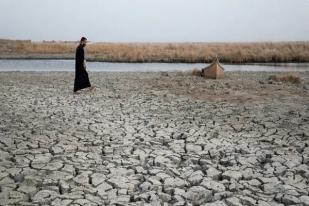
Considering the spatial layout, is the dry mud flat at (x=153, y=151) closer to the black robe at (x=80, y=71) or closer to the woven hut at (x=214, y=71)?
the black robe at (x=80, y=71)

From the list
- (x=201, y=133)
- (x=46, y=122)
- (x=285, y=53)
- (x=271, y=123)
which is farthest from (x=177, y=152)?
(x=285, y=53)

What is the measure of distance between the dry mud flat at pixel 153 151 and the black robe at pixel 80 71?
3.94 feet

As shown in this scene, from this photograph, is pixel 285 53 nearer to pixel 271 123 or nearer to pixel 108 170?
pixel 271 123

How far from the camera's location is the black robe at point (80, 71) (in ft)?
37.3

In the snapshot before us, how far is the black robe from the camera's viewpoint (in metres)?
11.4

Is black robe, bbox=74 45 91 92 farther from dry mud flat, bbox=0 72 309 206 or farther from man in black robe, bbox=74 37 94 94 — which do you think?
dry mud flat, bbox=0 72 309 206

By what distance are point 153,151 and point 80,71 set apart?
6.36 metres

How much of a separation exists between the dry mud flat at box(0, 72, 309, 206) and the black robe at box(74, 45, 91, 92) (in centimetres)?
120

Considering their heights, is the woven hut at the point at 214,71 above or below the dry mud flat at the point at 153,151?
above

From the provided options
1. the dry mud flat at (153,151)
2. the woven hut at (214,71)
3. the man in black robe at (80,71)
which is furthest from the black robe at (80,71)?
the woven hut at (214,71)

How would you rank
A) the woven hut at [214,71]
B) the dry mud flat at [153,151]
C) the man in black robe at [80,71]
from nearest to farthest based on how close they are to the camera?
the dry mud flat at [153,151] < the man in black robe at [80,71] < the woven hut at [214,71]

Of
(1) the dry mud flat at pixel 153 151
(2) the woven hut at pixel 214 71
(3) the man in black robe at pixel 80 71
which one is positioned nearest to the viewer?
(1) the dry mud flat at pixel 153 151

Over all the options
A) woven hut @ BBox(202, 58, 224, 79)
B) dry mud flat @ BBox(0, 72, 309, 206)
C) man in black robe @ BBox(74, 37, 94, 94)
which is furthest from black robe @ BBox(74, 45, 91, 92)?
woven hut @ BBox(202, 58, 224, 79)

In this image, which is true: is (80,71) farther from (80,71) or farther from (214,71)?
(214,71)
